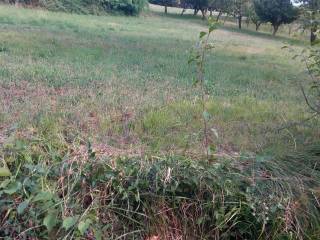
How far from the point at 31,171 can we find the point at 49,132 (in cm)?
110

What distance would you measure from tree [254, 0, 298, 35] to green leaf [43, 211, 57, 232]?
104 ft

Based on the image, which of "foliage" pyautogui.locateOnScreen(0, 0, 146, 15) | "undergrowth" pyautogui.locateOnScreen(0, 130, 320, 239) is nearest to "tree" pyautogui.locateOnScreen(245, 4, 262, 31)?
"foliage" pyautogui.locateOnScreen(0, 0, 146, 15)

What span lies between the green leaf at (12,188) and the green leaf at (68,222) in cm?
42

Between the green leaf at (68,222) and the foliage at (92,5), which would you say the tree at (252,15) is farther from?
the green leaf at (68,222)

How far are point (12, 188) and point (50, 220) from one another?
37 cm

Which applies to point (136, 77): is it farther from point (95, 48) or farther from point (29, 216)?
point (29, 216)

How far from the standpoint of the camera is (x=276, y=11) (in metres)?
32.9

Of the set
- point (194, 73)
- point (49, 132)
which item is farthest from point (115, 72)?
point (49, 132)

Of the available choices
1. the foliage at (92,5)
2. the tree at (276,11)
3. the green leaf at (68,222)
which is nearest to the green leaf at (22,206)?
the green leaf at (68,222)

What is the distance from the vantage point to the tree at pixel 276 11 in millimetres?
32406

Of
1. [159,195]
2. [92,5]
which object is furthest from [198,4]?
[159,195]

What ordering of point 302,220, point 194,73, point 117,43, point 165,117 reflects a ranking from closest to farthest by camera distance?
point 302,220, point 165,117, point 194,73, point 117,43

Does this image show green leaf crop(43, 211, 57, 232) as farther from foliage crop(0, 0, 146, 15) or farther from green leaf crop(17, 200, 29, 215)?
foliage crop(0, 0, 146, 15)

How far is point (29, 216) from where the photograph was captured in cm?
279
